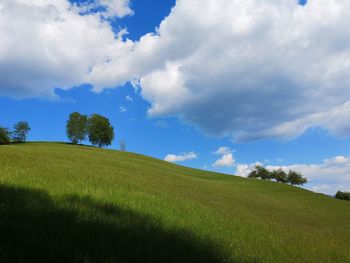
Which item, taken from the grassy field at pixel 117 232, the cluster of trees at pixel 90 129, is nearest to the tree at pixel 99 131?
the cluster of trees at pixel 90 129

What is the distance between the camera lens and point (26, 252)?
27.3 feet

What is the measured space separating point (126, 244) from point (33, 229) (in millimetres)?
2585

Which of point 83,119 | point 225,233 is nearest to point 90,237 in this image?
point 225,233

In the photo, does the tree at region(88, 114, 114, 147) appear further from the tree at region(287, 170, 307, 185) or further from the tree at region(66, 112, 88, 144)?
the tree at region(287, 170, 307, 185)

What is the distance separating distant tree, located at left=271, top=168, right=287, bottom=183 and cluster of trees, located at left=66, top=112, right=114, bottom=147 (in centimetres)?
6986

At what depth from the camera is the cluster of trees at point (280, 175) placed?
148 meters

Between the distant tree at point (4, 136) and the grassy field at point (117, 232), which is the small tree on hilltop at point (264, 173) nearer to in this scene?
the distant tree at point (4, 136)

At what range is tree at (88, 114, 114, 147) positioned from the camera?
5823 inches

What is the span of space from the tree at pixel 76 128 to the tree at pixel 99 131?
242 cm

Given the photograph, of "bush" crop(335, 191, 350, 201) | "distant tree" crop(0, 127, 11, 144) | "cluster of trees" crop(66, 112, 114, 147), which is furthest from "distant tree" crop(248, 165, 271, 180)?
"distant tree" crop(0, 127, 11, 144)

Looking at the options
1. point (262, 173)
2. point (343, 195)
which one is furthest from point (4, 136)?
point (343, 195)

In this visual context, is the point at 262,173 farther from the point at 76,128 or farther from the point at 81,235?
the point at 81,235

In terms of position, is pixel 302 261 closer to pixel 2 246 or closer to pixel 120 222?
pixel 120 222

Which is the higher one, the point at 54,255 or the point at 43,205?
the point at 43,205
